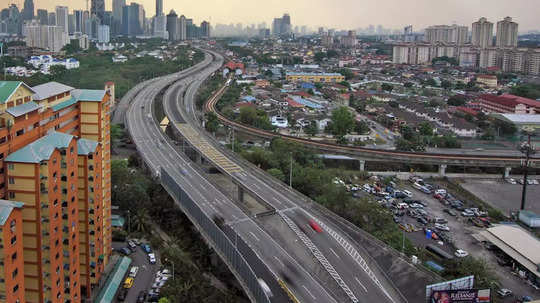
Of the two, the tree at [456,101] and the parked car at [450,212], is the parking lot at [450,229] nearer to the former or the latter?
the parked car at [450,212]

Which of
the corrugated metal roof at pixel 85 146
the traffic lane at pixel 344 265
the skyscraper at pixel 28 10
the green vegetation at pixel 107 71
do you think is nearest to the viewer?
the traffic lane at pixel 344 265

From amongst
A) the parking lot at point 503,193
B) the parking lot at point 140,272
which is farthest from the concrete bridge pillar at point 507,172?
the parking lot at point 140,272

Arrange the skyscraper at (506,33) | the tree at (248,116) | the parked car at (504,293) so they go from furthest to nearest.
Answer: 1. the skyscraper at (506,33)
2. the tree at (248,116)
3. the parked car at (504,293)

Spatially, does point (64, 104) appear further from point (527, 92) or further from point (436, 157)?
point (527, 92)

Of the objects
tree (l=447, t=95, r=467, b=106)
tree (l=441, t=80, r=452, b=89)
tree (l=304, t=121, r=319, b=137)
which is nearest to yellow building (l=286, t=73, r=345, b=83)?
tree (l=441, t=80, r=452, b=89)

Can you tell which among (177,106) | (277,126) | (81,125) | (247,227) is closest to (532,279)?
(247,227)
